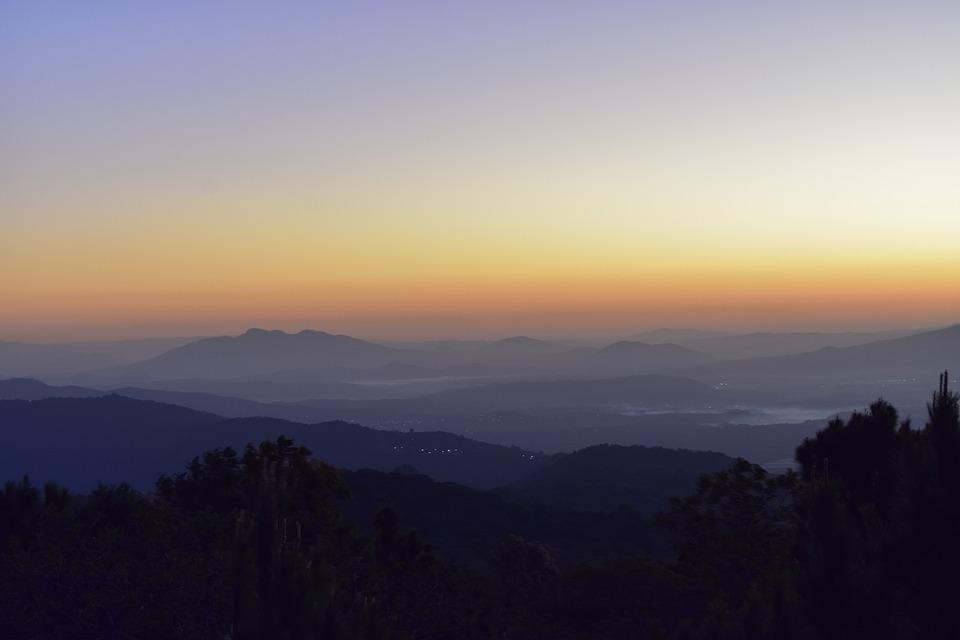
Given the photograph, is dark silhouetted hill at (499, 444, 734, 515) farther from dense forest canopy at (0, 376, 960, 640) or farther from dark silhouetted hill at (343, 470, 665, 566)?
dense forest canopy at (0, 376, 960, 640)

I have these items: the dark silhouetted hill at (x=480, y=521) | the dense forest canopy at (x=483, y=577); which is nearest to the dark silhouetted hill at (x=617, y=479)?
the dark silhouetted hill at (x=480, y=521)

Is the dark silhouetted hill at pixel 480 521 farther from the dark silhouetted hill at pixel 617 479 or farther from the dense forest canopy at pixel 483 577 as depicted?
the dense forest canopy at pixel 483 577

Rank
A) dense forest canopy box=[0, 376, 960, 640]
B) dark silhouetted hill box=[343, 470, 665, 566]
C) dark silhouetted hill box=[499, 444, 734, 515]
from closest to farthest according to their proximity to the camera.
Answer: dense forest canopy box=[0, 376, 960, 640], dark silhouetted hill box=[343, 470, 665, 566], dark silhouetted hill box=[499, 444, 734, 515]

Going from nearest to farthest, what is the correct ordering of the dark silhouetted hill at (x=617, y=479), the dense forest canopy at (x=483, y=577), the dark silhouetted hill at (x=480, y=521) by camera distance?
the dense forest canopy at (x=483, y=577) → the dark silhouetted hill at (x=480, y=521) → the dark silhouetted hill at (x=617, y=479)

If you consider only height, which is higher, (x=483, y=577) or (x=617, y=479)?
(x=483, y=577)

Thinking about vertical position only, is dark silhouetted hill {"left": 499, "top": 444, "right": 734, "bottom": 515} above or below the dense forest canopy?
below

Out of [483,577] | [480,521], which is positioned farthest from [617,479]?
[483,577]

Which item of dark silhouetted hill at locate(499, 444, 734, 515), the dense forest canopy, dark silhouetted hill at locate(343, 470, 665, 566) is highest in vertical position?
the dense forest canopy

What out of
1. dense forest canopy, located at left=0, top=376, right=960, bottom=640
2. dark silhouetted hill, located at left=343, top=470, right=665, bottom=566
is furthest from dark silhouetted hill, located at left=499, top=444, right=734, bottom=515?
dense forest canopy, located at left=0, top=376, right=960, bottom=640

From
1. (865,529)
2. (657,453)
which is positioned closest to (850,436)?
(865,529)

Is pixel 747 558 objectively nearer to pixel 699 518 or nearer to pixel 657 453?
pixel 699 518

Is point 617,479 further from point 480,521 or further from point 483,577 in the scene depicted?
point 483,577

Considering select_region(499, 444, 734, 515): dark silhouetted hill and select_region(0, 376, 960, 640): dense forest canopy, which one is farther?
select_region(499, 444, 734, 515): dark silhouetted hill
